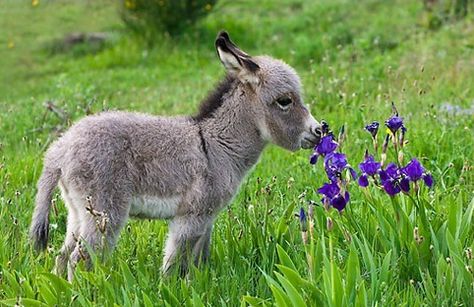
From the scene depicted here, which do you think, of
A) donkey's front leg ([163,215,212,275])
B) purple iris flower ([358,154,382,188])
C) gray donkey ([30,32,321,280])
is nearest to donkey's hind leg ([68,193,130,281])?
gray donkey ([30,32,321,280])

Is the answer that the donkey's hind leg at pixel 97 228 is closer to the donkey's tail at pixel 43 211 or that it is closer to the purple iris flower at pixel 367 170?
the donkey's tail at pixel 43 211

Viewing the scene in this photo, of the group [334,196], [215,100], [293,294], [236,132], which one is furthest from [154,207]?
[293,294]

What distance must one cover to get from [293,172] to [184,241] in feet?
7.81

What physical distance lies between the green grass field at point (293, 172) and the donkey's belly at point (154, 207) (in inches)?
11.3

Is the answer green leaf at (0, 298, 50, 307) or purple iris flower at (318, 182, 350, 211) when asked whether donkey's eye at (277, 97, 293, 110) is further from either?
green leaf at (0, 298, 50, 307)

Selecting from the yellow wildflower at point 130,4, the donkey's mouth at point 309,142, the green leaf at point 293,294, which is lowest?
the yellow wildflower at point 130,4

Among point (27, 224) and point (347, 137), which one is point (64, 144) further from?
point (347, 137)

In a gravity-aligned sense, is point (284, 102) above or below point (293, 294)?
above

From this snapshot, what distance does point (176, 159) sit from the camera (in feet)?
17.4

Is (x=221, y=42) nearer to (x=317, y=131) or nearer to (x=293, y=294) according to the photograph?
(x=317, y=131)

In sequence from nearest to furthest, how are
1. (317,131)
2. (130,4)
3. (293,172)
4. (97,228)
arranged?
1. (97,228)
2. (317,131)
3. (293,172)
4. (130,4)

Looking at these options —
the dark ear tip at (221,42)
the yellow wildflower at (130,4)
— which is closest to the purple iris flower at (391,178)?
the dark ear tip at (221,42)

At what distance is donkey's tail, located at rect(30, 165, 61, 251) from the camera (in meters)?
5.01

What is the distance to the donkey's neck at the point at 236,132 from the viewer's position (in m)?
5.60
